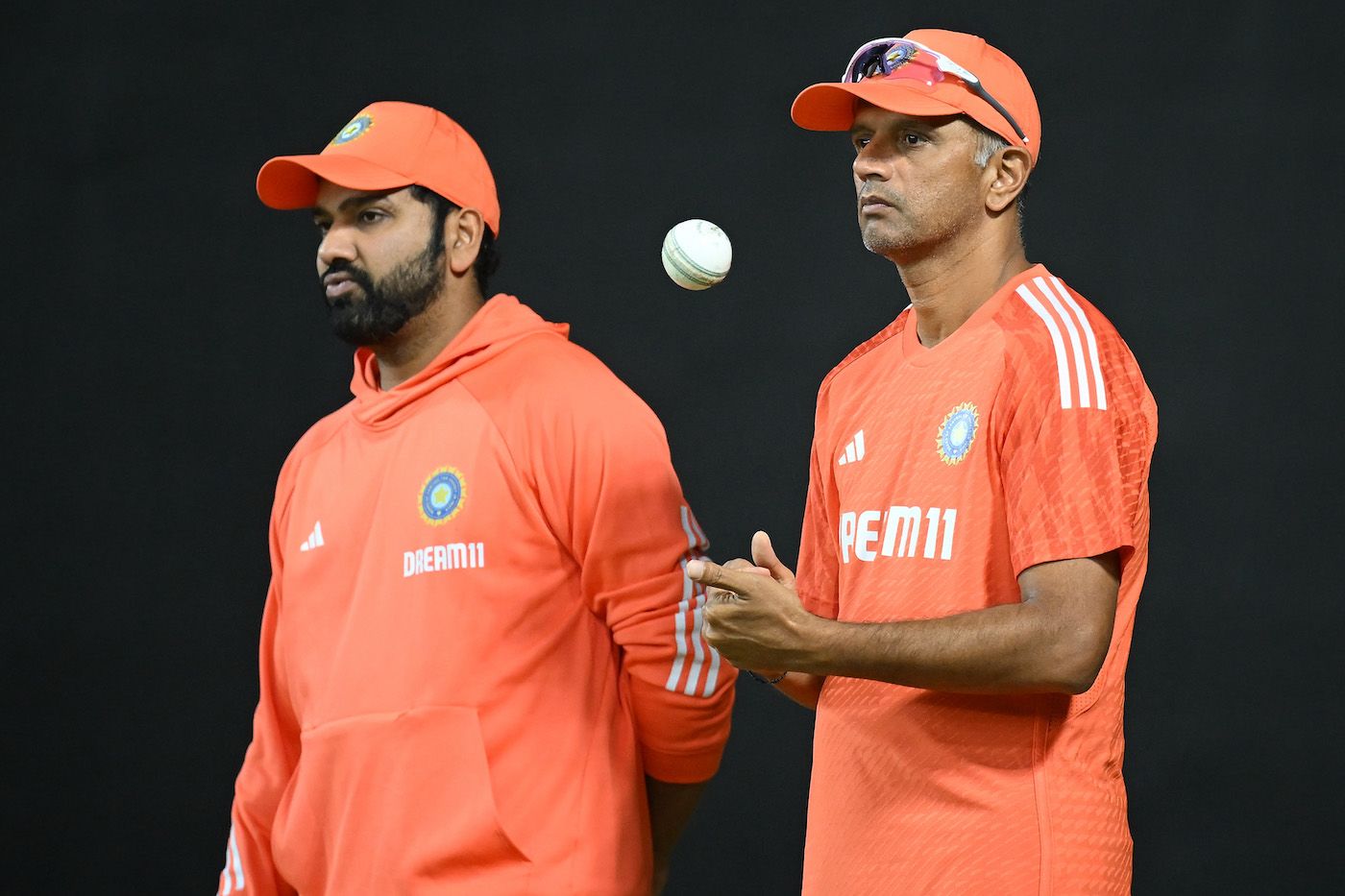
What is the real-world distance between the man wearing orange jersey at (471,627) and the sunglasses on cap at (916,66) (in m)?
0.55


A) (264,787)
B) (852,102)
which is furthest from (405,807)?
(852,102)

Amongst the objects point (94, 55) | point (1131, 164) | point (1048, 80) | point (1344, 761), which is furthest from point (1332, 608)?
point (94, 55)

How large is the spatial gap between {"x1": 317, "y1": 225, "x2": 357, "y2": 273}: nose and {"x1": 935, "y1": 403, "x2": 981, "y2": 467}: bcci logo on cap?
0.96 metres

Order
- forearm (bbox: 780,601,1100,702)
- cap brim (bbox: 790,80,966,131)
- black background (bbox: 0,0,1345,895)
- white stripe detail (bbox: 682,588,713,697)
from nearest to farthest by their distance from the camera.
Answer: forearm (bbox: 780,601,1100,702) < cap brim (bbox: 790,80,966,131) < white stripe detail (bbox: 682,588,713,697) < black background (bbox: 0,0,1345,895)

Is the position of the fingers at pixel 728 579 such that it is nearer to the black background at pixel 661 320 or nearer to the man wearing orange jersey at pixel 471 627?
the man wearing orange jersey at pixel 471 627

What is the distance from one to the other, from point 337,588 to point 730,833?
125cm

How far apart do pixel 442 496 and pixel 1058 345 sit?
85 cm

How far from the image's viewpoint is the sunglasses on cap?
6.06 feet

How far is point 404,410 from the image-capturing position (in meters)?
2.30

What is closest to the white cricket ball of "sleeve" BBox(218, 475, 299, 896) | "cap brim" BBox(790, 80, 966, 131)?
"cap brim" BBox(790, 80, 966, 131)

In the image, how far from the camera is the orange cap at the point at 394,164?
7.70ft

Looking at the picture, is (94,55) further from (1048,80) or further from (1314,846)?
(1314,846)

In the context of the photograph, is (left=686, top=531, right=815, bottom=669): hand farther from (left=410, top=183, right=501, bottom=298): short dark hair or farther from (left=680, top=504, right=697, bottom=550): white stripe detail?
(left=410, top=183, right=501, bottom=298): short dark hair

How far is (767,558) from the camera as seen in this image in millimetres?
1815
